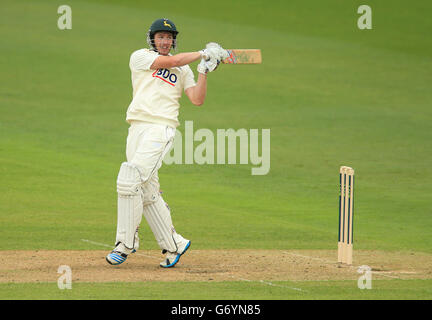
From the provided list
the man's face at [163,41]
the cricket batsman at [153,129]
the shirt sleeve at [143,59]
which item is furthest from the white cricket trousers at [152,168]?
the man's face at [163,41]

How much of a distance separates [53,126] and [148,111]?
10.9 metres

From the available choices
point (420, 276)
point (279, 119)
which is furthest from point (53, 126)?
point (420, 276)

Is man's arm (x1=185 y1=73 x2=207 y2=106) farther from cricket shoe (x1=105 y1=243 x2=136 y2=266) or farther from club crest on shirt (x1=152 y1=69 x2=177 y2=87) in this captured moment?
cricket shoe (x1=105 y1=243 x2=136 y2=266)

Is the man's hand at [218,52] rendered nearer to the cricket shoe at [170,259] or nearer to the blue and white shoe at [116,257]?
the cricket shoe at [170,259]

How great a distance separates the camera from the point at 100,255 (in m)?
9.44

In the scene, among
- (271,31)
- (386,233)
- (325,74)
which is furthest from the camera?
(271,31)

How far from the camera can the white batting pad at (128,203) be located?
8367 millimetres

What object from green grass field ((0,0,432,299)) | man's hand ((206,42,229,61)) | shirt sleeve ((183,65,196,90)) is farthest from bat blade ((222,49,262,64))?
green grass field ((0,0,432,299))

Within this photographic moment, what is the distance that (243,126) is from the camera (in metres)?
19.1

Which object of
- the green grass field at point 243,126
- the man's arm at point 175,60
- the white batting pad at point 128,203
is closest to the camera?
the white batting pad at point 128,203

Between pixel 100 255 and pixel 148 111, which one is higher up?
pixel 148 111

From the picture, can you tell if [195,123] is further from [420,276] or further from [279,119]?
[420,276]

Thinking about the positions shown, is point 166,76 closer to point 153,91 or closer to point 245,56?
point 153,91

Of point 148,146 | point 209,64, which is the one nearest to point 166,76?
point 209,64
